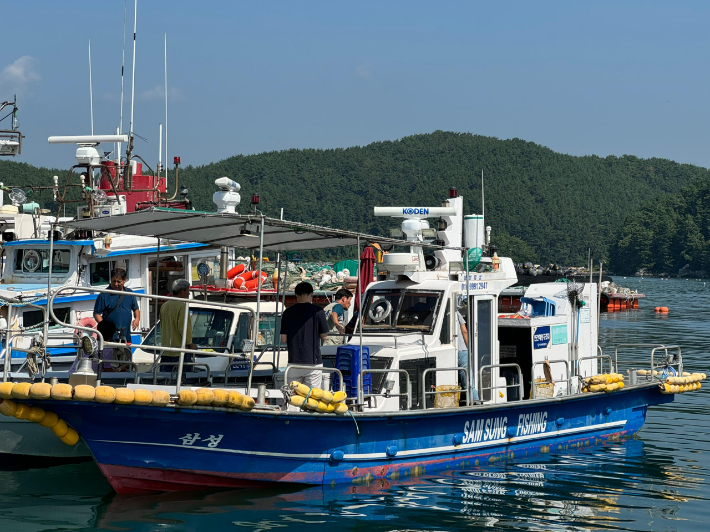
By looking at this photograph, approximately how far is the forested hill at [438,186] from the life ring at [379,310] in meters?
125

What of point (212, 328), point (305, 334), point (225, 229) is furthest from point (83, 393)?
point (212, 328)

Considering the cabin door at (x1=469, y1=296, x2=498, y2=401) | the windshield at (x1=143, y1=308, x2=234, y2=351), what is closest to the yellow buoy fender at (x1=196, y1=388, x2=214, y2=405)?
the windshield at (x1=143, y1=308, x2=234, y2=351)

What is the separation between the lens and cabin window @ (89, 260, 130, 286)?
17016mm

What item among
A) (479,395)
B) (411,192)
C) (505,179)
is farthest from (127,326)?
(505,179)

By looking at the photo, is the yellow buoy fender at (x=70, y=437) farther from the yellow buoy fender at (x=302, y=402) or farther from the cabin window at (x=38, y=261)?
the cabin window at (x=38, y=261)

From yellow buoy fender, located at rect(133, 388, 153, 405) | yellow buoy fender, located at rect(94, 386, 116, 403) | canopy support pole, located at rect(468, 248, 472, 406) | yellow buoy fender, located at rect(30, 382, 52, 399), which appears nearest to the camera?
yellow buoy fender, located at rect(30, 382, 52, 399)

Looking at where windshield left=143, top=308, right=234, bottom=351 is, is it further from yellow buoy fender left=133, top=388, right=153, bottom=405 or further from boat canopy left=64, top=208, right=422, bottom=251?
yellow buoy fender left=133, top=388, right=153, bottom=405

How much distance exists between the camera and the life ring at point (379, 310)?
11594 mm

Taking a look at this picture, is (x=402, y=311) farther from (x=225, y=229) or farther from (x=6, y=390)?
(x=6, y=390)

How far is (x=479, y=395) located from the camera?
434 inches

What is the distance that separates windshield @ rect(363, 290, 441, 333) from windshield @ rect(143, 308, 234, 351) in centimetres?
186

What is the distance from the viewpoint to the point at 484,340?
11.5 metres

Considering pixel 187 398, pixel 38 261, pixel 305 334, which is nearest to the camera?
pixel 187 398

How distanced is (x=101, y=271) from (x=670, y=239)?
487ft
